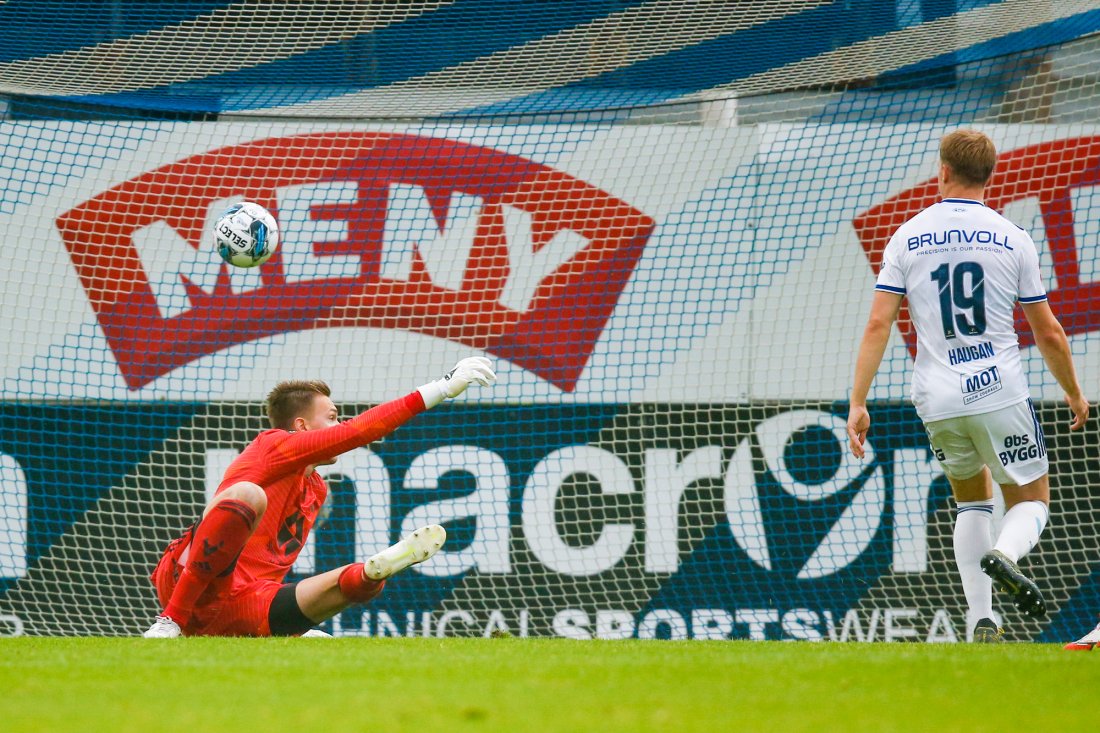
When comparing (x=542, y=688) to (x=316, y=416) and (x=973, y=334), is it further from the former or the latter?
(x=316, y=416)

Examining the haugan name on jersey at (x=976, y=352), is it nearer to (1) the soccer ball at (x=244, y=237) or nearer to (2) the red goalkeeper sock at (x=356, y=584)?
(2) the red goalkeeper sock at (x=356, y=584)

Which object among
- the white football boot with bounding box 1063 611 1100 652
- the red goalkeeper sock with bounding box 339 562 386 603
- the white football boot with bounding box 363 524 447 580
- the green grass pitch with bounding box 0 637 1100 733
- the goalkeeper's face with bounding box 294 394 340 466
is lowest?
the green grass pitch with bounding box 0 637 1100 733

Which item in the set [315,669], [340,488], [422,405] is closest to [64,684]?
[315,669]

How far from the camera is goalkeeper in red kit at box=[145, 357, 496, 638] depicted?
4.79 metres

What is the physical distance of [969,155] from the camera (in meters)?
4.35

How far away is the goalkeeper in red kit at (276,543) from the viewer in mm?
4793

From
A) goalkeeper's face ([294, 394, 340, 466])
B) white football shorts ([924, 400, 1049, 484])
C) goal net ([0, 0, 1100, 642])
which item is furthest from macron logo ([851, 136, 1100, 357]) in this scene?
goalkeeper's face ([294, 394, 340, 466])

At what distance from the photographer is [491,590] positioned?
23.5 feet

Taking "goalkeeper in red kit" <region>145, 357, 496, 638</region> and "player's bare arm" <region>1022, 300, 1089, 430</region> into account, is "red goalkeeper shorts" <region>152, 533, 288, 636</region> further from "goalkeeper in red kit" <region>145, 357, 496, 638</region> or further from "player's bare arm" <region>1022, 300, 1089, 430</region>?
"player's bare arm" <region>1022, 300, 1089, 430</region>

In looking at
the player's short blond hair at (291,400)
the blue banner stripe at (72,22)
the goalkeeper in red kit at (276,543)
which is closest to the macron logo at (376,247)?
the blue banner stripe at (72,22)

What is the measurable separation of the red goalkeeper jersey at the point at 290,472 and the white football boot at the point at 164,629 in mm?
338

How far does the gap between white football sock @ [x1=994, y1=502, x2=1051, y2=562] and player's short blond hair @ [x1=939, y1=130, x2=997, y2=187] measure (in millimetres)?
1117

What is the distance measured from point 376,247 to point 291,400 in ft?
7.03

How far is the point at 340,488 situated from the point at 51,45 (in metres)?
2.84
